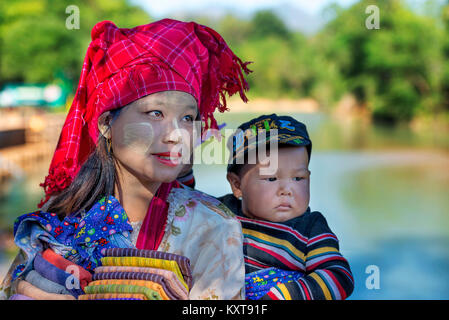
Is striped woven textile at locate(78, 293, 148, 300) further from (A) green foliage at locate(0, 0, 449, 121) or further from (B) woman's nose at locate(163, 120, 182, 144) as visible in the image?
(A) green foliage at locate(0, 0, 449, 121)

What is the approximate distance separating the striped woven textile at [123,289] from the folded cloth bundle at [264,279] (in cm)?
42

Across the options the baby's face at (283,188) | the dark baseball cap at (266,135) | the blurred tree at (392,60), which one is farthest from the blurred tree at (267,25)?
the baby's face at (283,188)

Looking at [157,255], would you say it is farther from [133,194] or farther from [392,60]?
[392,60]

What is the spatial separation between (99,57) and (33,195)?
35.2 ft

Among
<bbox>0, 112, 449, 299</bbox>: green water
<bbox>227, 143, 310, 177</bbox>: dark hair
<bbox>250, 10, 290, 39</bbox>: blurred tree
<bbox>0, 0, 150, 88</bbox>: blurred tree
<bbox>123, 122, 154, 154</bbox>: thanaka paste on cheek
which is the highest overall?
<bbox>250, 10, 290, 39</bbox>: blurred tree

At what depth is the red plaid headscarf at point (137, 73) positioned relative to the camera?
5.42 feet

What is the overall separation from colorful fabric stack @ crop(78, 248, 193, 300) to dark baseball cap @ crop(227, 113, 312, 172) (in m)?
0.53

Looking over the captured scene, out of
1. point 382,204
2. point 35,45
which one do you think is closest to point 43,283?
point 382,204

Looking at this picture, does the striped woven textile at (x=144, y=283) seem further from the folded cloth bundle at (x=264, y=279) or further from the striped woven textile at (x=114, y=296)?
the folded cloth bundle at (x=264, y=279)

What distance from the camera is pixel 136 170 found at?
1.68 m

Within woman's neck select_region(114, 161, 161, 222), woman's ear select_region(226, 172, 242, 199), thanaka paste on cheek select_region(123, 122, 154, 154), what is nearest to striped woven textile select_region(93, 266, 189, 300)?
woman's neck select_region(114, 161, 161, 222)

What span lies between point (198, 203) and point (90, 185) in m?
0.32

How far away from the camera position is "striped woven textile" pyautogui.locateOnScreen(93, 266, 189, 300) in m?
1.49
